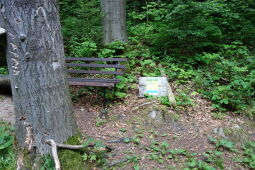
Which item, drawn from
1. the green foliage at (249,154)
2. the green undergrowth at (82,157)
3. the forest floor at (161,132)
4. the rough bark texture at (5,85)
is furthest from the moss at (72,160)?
the rough bark texture at (5,85)

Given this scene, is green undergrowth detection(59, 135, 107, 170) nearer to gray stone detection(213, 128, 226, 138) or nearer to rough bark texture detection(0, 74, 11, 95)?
gray stone detection(213, 128, 226, 138)

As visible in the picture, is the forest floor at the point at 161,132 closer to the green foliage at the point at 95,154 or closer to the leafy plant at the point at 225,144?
the leafy plant at the point at 225,144

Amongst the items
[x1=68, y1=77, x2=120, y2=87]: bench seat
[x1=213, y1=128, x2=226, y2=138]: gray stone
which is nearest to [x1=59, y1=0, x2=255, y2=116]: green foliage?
[x1=68, y1=77, x2=120, y2=87]: bench seat

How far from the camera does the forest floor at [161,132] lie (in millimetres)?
2811

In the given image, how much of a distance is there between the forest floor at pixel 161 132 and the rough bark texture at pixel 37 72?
0.92 meters

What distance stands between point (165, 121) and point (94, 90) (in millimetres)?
1928

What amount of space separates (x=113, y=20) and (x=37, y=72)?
4146 mm

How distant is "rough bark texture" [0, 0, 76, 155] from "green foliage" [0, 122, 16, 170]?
36cm

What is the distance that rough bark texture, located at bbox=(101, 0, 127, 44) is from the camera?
5859mm

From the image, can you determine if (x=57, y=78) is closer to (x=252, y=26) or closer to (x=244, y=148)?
(x=244, y=148)

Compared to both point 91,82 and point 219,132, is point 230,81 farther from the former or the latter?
point 91,82

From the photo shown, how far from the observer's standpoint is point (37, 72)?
2271 millimetres

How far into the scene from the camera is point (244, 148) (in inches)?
125

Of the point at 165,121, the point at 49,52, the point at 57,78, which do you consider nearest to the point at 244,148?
the point at 165,121
